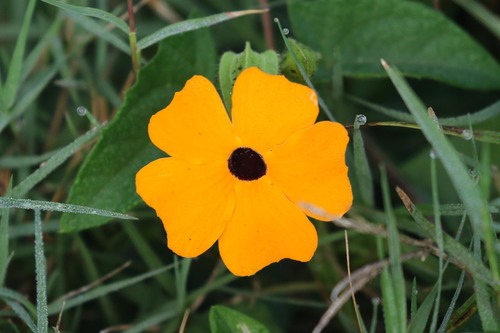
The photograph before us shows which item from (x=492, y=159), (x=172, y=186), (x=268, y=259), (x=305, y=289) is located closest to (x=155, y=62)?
(x=172, y=186)

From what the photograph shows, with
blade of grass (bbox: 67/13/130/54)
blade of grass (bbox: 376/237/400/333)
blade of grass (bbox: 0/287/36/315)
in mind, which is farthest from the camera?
blade of grass (bbox: 67/13/130/54)

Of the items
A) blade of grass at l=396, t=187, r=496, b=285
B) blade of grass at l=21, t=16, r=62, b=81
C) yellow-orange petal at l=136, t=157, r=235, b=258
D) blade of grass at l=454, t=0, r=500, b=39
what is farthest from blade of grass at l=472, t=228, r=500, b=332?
blade of grass at l=21, t=16, r=62, b=81

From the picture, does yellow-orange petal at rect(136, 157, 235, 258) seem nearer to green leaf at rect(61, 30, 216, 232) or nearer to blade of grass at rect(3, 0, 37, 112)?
green leaf at rect(61, 30, 216, 232)

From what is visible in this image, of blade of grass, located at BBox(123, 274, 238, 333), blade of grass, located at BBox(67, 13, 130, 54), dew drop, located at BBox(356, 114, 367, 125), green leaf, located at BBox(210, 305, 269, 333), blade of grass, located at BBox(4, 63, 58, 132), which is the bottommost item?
blade of grass, located at BBox(123, 274, 238, 333)

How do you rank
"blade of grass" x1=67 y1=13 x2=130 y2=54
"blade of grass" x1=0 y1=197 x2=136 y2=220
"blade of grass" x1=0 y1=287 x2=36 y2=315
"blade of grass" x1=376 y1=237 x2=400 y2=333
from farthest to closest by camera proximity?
1. "blade of grass" x1=67 y1=13 x2=130 y2=54
2. "blade of grass" x1=0 y1=287 x2=36 y2=315
3. "blade of grass" x1=0 y1=197 x2=136 y2=220
4. "blade of grass" x1=376 y1=237 x2=400 y2=333

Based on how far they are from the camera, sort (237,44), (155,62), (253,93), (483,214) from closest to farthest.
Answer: (483,214) < (253,93) < (155,62) < (237,44)

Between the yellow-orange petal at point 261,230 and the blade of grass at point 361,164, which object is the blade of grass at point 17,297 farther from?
the blade of grass at point 361,164

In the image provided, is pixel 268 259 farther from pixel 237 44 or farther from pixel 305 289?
pixel 237 44

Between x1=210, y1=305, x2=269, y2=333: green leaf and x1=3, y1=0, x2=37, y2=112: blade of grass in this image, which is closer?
x1=210, y1=305, x2=269, y2=333: green leaf
